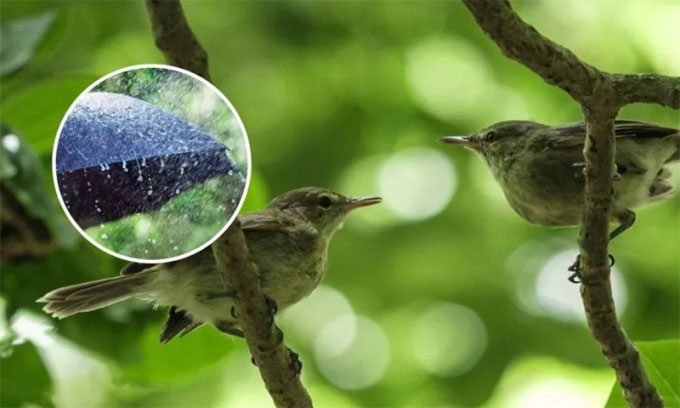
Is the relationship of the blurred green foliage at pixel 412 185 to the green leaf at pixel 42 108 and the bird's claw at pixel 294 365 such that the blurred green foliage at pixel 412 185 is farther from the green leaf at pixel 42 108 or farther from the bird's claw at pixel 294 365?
the bird's claw at pixel 294 365

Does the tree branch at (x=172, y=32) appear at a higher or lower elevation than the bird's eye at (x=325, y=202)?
higher

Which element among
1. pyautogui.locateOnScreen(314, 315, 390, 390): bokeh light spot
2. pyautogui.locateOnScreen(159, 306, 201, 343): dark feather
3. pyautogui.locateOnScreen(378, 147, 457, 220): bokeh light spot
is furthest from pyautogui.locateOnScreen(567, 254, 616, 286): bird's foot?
pyautogui.locateOnScreen(378, 147, 457, 220): bokeh light spot

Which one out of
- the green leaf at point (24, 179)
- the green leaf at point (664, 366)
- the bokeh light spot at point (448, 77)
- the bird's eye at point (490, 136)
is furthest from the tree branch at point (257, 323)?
the bokeh light spot at point (448, 77)

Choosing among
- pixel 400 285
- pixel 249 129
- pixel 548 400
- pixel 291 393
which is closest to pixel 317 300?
pixel 400 285

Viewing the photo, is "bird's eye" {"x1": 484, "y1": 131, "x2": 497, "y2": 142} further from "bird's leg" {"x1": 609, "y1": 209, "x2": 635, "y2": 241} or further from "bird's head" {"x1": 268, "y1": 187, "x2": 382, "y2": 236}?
"bird's leg" {"x1": 609, "y1": 209, "x2": 635, "y2": 241}

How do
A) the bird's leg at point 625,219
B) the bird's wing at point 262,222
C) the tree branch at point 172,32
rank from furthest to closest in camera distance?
the bird's wing at point 262,222
the bird's leg at point 625,219
the tree branch at point 172,32

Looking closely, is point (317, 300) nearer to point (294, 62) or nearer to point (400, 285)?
point (400, 285)
